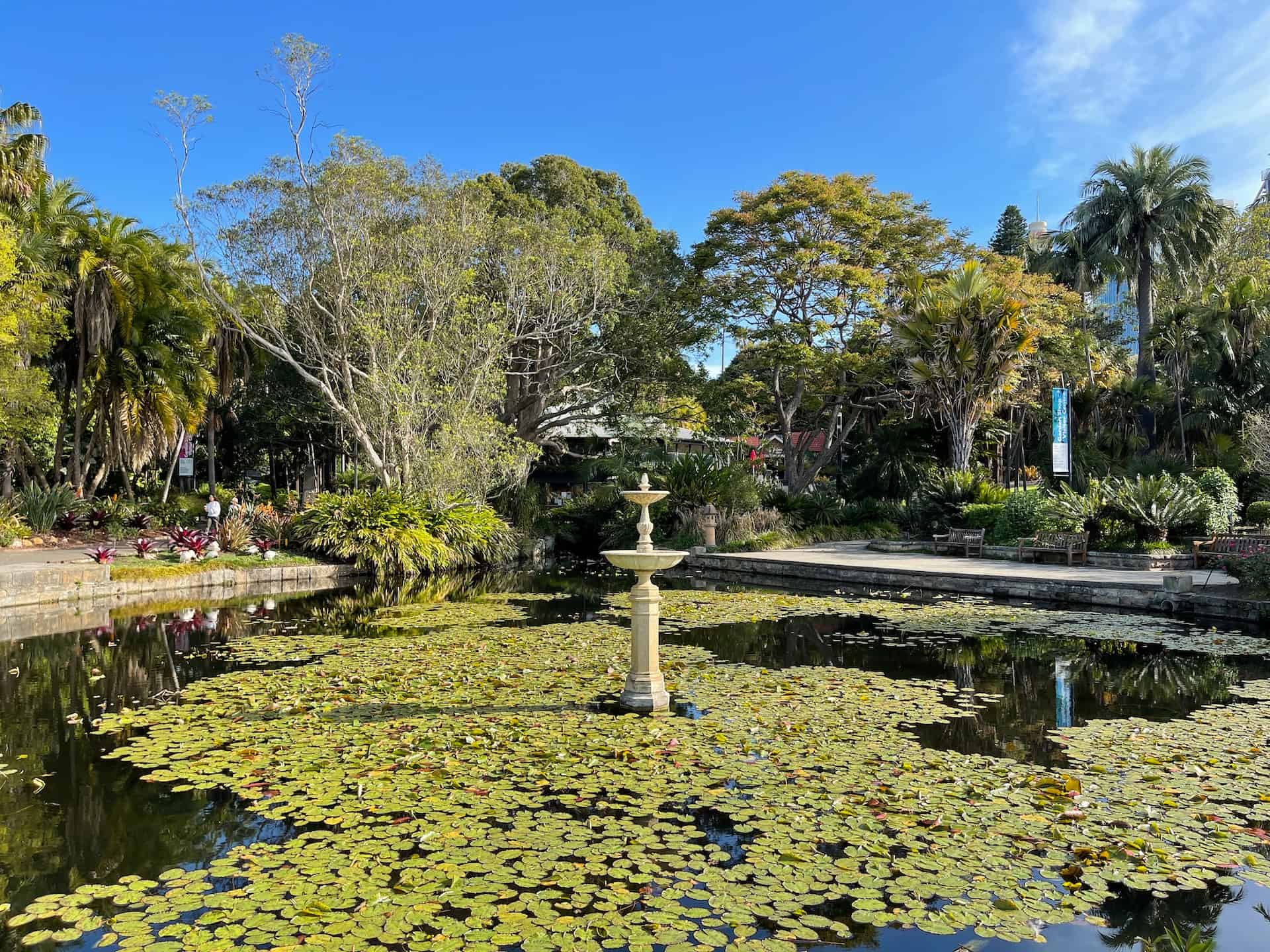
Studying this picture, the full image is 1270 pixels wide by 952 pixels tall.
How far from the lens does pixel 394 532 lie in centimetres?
1764

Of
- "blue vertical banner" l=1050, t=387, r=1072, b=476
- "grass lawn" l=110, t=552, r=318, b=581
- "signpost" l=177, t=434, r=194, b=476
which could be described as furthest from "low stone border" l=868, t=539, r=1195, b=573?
"signpost" l=177, t=434, r=194, b=476

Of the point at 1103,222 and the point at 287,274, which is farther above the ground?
the point at 1103,222

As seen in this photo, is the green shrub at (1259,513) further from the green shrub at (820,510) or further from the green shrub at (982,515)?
the green shrub at (820,510)

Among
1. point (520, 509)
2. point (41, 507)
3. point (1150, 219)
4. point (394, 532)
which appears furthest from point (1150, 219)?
point (41, 507)

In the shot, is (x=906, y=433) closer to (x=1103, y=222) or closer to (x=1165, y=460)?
(x=1165, y=460)

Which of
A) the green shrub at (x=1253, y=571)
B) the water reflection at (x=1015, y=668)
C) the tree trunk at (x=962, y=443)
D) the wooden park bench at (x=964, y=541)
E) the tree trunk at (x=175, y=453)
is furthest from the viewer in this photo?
the tree trunk at (x=175, y=453)

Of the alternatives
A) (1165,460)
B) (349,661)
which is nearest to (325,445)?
(349,661)

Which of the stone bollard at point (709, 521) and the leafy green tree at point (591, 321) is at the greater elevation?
the leafy green tree at point (591, 321)

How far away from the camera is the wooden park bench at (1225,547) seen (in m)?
12.7

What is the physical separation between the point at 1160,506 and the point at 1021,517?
2.82 metres

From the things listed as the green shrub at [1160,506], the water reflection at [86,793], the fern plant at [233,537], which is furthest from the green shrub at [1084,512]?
the fern plant at [233,537]

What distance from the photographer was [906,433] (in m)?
26.9

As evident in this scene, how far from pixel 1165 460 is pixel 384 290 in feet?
70.4

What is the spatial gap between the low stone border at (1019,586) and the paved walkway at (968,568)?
0.04 m
